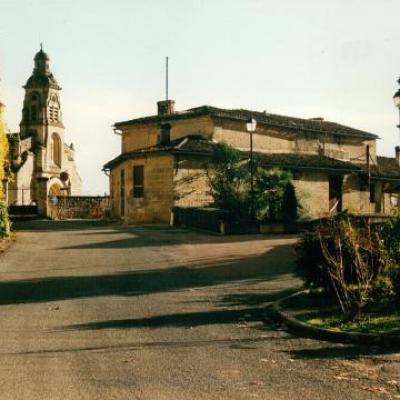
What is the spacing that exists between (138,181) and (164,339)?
2627 cm

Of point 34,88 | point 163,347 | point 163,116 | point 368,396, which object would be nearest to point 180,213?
point 163,116

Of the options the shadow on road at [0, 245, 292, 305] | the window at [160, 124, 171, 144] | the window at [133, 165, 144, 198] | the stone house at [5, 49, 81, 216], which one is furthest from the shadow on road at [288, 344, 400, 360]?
the stone house at [5, 49, 81, 216]

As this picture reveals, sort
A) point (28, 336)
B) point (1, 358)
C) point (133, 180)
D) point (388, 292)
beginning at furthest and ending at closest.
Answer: point (133, 180) → point (388, 292) → point (28, 336) → point (1, 358)

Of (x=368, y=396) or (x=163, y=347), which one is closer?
(x=368, y=396)

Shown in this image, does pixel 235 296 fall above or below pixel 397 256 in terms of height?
below

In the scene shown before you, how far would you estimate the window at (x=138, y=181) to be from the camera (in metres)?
34.3

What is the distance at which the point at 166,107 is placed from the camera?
42.8 metres

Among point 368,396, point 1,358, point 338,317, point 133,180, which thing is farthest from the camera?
point 133,180

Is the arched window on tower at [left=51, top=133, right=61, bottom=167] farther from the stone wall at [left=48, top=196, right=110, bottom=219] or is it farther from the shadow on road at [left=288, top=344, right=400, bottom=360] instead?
the shadow on road at [left=288, top=344, right=400, bottom=360]

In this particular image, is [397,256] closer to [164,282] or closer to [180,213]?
[164,282]

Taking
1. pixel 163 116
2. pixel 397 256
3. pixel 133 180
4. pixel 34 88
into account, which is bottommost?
pixel 397 256

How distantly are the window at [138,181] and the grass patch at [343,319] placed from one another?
2376 centimetres

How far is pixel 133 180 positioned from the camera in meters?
34.7

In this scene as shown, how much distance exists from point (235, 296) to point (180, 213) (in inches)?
742
